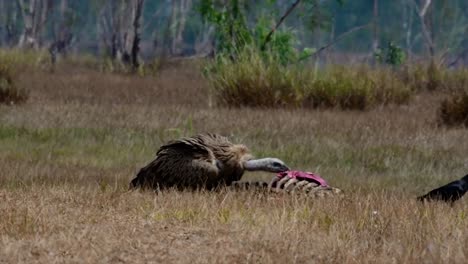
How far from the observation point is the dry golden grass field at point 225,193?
4453 mm

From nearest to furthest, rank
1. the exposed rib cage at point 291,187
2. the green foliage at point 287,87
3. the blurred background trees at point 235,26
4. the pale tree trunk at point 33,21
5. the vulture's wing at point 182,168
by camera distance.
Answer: the exposed rib cage at point 291,187
the vulture's wing at point 182,168
the green foliage at point 287,87
the blurred background trees at point 235,26
the pale tree trunk at point 33,21

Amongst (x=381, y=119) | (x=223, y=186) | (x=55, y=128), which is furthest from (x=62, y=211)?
(x=381, y=119)

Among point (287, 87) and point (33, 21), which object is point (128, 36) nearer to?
point (33, 21)

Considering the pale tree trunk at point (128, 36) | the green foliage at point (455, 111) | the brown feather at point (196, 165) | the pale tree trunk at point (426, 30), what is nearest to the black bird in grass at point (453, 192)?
the brown feather at point (196, 165)

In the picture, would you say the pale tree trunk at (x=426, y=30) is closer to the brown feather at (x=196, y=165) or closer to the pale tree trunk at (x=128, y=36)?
the pale tree trunk at (x=128, y=36)

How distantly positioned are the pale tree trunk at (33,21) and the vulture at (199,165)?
1239 inches

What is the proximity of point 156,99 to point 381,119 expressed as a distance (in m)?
4.84

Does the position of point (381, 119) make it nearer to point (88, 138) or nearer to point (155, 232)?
point (88, 138)

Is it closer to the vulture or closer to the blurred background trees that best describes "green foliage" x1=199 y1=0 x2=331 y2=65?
the blurred background trees

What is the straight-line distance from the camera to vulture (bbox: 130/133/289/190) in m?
6.61

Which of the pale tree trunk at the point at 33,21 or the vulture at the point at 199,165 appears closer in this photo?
the vulture at the point at 199,165

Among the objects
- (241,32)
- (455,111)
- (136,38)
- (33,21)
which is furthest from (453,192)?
(33,21)

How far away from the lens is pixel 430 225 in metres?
5.12

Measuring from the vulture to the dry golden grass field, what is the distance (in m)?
0.25
